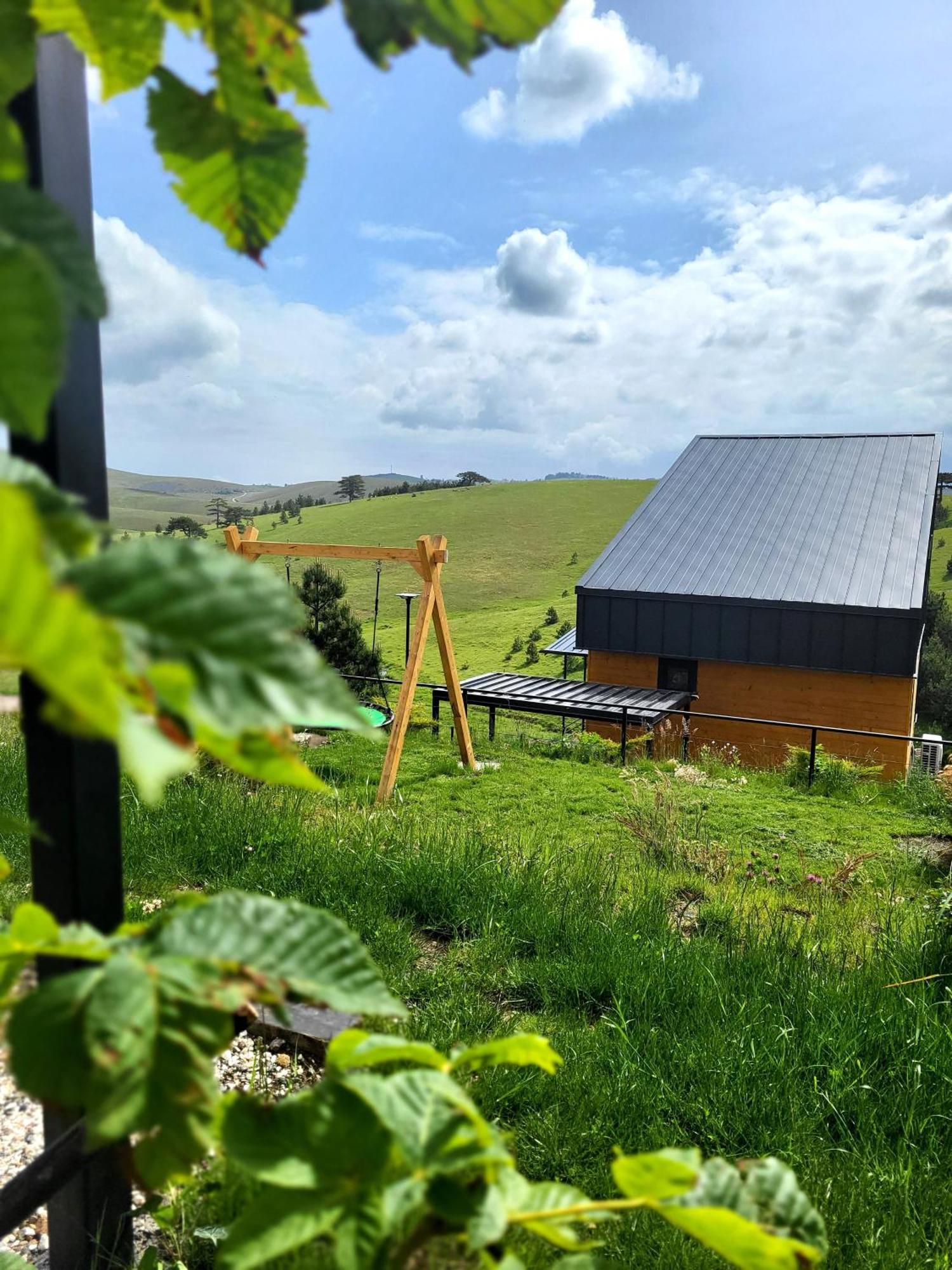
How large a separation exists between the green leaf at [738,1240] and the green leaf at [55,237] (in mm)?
527

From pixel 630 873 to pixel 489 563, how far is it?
4815 cm

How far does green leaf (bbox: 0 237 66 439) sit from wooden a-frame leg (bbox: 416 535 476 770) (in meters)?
6.71

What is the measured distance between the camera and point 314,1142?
465 millimetres

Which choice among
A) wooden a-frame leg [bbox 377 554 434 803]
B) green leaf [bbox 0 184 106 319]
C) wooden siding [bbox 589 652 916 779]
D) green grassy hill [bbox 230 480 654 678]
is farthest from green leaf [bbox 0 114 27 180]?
green grassy hill [bbox 230 480 654 678]

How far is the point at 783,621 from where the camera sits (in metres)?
14.9

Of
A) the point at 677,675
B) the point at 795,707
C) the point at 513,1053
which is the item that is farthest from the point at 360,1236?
the point at 677,675

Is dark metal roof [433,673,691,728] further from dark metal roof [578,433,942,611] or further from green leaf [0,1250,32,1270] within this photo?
green leaf [0,1250,32,1270]

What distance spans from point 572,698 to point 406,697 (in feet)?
20.9

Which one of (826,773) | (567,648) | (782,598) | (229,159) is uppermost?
(229,159)

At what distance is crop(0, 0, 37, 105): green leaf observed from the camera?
0.45m

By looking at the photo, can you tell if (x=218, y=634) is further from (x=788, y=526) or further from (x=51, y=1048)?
(x=788, y=526)

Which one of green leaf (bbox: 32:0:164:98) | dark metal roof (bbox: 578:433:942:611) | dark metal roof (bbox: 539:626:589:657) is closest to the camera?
green leaf (bbox: 32:0:164:98)

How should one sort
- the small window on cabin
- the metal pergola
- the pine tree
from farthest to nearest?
1. the pine tree
2. the small window on cabin
3. the metal pergola

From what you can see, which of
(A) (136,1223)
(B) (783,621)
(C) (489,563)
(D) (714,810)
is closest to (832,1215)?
(A) (136,1223)
